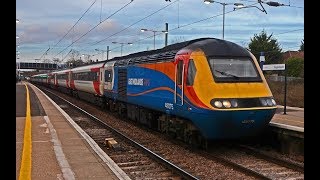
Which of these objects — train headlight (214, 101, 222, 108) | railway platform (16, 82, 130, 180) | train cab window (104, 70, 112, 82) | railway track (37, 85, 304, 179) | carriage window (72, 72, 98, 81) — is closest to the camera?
railway platform (16, 82, 130, 180)

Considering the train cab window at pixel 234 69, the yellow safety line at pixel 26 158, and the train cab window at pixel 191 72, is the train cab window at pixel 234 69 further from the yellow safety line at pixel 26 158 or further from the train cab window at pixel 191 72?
the yellow safety line at pixel 26 158

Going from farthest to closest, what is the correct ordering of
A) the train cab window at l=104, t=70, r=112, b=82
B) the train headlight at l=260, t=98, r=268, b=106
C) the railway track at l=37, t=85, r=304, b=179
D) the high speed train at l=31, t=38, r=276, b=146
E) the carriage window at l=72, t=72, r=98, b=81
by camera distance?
1. the carriage window at l=72, t=72, r=98, b=81
2. the train cab window at l=104, t=70, r=112, b=82
3. the train headlight at l=260, t=98, r=268, b=106
4. the high speed train at l=31, t=38, r=276, b=146
5. the railway track at l=37, t=85, r=304, b=179

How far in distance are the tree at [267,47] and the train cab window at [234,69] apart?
39.4 metres

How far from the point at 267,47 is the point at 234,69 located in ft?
137

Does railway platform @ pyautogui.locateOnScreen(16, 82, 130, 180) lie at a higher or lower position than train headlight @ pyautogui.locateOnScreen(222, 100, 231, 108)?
lower

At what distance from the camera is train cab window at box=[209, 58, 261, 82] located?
1038cm

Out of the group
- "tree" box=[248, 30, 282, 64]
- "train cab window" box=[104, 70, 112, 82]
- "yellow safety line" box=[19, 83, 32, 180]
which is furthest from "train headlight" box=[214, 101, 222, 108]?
"tree" box=[248, 30, 282, 64]

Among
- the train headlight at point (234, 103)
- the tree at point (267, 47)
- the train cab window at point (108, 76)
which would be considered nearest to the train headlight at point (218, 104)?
the train headlight at point (234, 103)

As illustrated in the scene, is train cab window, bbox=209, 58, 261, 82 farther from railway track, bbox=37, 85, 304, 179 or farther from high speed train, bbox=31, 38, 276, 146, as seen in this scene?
railway track, bbox=37, 85, 304, 179

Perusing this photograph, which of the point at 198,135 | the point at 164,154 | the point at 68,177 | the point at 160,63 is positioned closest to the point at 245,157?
the point at 198,135

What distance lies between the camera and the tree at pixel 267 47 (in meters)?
49.8

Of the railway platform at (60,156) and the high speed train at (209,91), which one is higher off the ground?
the high speed train at (209,91)

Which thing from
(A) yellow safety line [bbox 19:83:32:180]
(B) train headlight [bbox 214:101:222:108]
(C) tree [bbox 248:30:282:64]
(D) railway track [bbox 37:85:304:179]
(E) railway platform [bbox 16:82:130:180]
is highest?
(C) tree [bbox 248:30:282:64]
